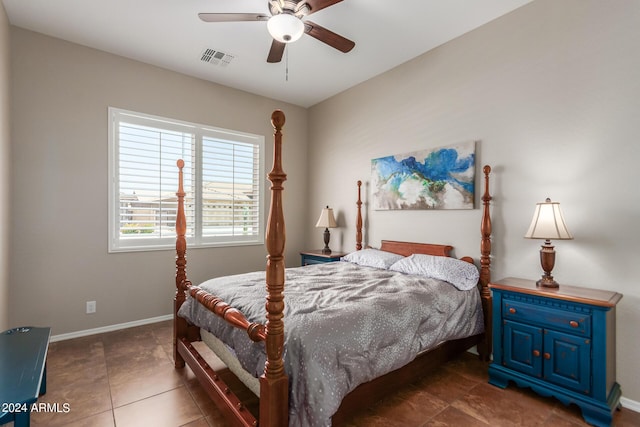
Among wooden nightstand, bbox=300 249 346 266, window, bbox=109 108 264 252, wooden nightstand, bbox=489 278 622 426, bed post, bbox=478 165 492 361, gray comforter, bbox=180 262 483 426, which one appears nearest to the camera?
gray comforter, bbox=180 262 483 426

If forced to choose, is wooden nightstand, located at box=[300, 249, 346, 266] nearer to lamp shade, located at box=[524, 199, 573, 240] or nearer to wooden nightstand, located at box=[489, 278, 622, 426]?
wooden nightstand, located at box=[489, 278, 622, 426]

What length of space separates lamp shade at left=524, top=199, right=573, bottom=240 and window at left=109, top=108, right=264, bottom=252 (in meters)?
3.31

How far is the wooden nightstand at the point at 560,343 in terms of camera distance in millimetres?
1909

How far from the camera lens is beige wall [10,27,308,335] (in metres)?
2.96

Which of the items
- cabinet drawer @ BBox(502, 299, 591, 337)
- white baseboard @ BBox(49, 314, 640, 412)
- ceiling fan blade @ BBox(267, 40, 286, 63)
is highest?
ceiling fan blade @ BBox(267, 40, 286, 63)

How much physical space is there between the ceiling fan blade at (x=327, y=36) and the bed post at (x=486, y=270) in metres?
1.61

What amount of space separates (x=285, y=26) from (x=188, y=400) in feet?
8.65

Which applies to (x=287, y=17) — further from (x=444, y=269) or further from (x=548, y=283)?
(x=548, y=283)

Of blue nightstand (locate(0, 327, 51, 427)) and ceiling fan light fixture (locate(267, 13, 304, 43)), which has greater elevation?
ceiling fan light fixture (locate(267, 13, 304, 43))

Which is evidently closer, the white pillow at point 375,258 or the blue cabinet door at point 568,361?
the blue cabinet door at point 568,361

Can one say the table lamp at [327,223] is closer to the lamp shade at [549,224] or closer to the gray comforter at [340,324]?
the gray comforter at [340,324]

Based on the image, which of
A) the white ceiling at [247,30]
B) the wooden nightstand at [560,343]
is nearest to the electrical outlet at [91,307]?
the white ceiling at [247,30]

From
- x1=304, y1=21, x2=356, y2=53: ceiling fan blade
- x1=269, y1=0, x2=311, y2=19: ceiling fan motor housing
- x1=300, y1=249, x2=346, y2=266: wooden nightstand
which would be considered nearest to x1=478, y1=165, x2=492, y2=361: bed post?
x1=304, y1=21, x2=356, y2=53: ceiling fan blade

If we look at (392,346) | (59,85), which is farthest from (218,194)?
(392,346)
